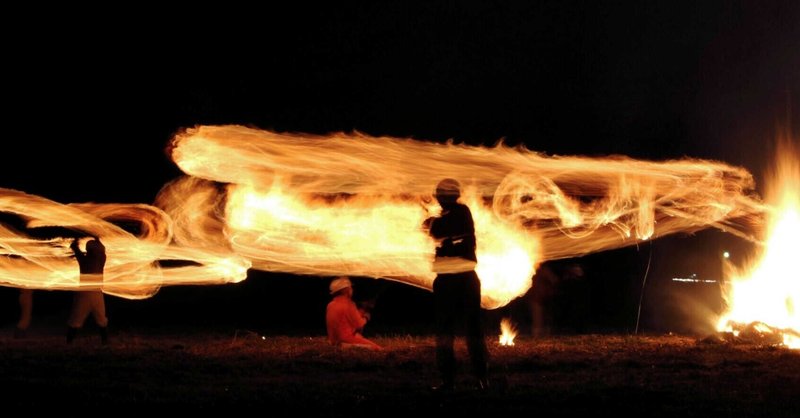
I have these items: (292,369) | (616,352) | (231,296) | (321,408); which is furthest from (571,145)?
(321,408)

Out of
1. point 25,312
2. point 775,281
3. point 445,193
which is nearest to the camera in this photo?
point 445,193

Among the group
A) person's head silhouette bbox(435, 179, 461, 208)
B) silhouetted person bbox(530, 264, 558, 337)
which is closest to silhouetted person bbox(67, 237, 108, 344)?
silhouetted person bbox(530, 264, 558, 337)

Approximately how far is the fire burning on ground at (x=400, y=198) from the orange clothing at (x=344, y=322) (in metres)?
1.07

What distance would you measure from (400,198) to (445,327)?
6.63 metres

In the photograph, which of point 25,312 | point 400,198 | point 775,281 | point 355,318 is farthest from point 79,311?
point 775,281

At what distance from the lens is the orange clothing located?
44.7ft

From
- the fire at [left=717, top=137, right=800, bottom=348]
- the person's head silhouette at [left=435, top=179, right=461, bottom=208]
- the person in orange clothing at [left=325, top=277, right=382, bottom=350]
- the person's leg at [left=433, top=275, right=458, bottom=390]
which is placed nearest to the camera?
the person's leg at [left=433, top=275, right=458, bottom=390]

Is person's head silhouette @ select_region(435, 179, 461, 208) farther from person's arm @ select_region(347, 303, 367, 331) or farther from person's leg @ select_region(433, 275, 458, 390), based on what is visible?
person's arm @ select_region(347, 303, 367, 331)

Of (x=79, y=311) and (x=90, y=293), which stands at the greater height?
(x=90, y=293)

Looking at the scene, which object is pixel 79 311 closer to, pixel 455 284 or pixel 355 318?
pixel 355 318

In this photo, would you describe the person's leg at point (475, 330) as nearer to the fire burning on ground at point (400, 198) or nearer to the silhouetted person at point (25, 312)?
the fire burning on ground at point (400, 198)

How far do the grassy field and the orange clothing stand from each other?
Answer: 0.44 m

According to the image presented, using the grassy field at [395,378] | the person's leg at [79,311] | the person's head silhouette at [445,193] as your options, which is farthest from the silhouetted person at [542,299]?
the person's head silhouette at [445,193]

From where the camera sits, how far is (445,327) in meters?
8.98
